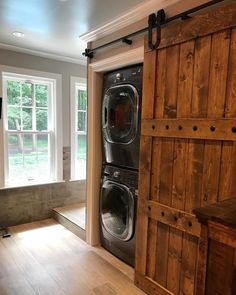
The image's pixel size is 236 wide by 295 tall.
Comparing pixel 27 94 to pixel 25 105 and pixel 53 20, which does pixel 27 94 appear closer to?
pixel 25 105

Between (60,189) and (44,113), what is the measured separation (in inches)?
45.4

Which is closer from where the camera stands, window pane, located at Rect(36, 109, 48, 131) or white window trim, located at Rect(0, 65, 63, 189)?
white window trim, located at Rect(0, 65, 63, 189)

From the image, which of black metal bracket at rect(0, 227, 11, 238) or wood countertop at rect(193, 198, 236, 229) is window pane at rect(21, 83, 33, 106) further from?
wood countertop at rect(193, 198, 236, 229)

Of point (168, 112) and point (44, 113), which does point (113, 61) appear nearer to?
point (168, 112)

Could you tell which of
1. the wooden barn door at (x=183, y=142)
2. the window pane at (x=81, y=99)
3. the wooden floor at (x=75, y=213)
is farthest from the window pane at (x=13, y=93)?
the wooden barn door at (x=183, y=142)

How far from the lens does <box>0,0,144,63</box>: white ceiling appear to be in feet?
6.13

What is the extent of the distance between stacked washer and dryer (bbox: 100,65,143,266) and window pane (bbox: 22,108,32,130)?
1.38 meters

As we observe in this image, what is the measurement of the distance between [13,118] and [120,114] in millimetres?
1730

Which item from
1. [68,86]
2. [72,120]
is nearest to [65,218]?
[72,120]

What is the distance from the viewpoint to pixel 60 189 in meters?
3.57

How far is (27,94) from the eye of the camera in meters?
3.31

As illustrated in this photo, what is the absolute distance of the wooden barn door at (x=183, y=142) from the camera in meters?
1.36

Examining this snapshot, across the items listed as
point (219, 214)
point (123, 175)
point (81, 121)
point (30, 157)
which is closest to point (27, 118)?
point (30, 157)

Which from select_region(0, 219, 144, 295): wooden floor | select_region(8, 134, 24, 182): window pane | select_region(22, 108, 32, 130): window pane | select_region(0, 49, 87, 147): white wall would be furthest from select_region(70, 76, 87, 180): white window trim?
select_region(0, 219, 144, 295): wooden floor
